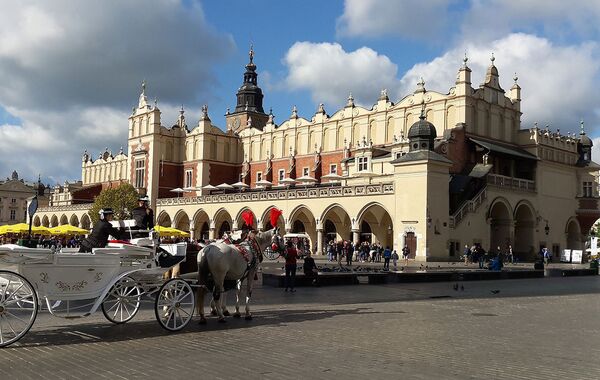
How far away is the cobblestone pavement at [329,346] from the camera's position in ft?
23.7

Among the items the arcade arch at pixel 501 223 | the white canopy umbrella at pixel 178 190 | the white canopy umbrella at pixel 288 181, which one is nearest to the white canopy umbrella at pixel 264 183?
the white canopy umbrella at pixel 288 181

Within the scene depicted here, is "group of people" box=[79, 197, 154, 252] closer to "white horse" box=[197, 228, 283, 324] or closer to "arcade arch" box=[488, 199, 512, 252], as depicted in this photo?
"white horse" box=[197, 228, 283, 324]

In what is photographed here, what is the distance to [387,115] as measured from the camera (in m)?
52.6

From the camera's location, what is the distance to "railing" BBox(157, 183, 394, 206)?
138 feet

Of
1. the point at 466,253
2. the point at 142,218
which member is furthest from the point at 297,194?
the point at 142,218

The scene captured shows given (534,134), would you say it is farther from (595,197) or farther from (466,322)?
(466,322)

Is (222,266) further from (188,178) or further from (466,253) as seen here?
(188,178)

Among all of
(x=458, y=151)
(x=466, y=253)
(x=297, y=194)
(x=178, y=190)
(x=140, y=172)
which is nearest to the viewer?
(x=466, y=253)

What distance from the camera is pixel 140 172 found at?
2689 inches

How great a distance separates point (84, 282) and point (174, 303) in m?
1.55

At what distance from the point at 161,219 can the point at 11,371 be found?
187 feet

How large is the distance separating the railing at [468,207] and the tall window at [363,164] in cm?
A: 931

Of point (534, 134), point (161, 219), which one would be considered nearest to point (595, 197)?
point (534, 134)

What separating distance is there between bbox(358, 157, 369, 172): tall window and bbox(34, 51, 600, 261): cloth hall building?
0.38ft
